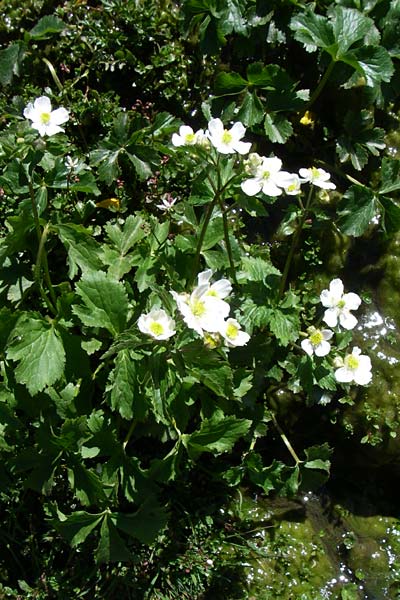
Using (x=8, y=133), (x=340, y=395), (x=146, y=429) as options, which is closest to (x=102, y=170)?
(x=8, y=133)

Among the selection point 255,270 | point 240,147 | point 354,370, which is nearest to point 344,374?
point 354,370

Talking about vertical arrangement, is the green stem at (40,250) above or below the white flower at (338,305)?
above

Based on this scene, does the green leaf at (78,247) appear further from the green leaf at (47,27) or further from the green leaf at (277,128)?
the green leaf at (47,27)

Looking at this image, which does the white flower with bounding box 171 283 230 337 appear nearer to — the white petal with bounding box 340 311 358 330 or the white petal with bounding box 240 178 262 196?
the white petal with bounding box 240 178 262 196

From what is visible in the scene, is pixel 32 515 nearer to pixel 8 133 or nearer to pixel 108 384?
pixel 108 384

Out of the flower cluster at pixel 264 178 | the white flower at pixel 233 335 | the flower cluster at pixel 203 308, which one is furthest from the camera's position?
the flower cluster at pixel 264 178

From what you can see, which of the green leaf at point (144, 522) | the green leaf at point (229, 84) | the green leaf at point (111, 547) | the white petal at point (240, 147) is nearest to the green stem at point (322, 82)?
the green leaf at point (229, 84)

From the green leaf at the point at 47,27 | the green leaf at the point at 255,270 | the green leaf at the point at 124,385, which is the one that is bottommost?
the green leaf at the point at 255,270

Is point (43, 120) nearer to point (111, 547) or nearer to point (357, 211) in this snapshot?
point (357, 211)
